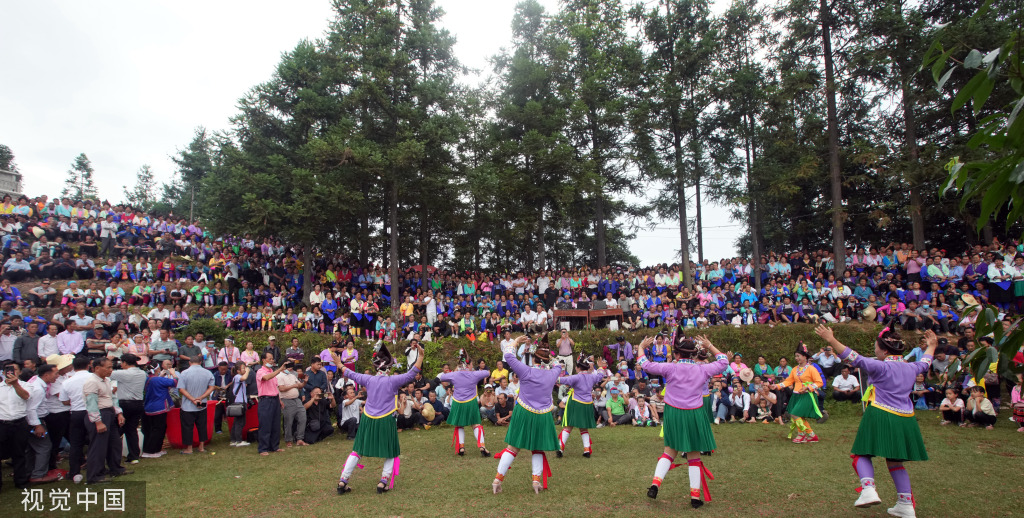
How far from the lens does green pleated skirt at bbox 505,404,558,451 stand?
7.49m

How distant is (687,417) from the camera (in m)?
6.99

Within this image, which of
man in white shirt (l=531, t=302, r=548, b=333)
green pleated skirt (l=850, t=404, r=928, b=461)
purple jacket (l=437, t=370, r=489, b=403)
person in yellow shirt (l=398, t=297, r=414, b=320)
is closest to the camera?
green pleated skirt (l=850, t=404, r=928, b=461)

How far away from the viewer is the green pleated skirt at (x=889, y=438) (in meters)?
6.08

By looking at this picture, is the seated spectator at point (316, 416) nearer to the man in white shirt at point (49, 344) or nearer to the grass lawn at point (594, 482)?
the grass lawn at point (594, 482)

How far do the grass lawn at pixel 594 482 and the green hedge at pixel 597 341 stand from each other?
5.53 m

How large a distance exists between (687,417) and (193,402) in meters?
8.78

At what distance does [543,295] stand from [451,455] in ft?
38.8

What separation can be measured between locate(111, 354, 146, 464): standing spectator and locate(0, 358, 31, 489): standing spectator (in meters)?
1.35

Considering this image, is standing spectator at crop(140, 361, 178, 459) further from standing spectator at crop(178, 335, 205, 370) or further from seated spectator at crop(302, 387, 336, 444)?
seated spectator at crop(302, 387, 336, 444)

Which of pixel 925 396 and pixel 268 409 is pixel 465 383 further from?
pixel 925 396

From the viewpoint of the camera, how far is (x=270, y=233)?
68.2 ft

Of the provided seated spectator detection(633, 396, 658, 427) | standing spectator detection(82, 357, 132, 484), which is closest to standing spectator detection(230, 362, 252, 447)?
standing spectator detection(82, 357, 132, 484)

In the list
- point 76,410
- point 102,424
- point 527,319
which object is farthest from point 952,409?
point 76,410

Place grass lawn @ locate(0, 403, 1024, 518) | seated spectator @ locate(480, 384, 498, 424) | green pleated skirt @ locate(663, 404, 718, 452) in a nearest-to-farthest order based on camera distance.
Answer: grass lawn @ locate(0, 403, 1024, 518) → green pleated skirt @ locate(663, 404, 718, 452) → seated spectator @ locate(480, 384, 498, 424)
